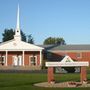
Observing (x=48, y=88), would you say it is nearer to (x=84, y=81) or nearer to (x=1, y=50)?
(x=84, y=81)

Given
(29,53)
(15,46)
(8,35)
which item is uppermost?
(8,35)

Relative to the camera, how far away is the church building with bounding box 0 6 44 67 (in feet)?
221


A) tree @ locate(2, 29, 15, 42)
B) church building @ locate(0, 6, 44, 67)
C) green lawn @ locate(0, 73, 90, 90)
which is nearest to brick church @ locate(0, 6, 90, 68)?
church building @ locate(0, 6, 44, 67)

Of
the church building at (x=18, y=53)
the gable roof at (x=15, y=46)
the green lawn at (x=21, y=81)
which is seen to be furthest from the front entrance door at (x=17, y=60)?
the green lawn at (x=21, y=81)

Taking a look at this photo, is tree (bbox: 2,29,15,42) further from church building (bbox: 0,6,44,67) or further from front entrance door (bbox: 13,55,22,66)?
front entrance door (bbox: 13,55,22,66)

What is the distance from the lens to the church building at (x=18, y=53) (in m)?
67.4

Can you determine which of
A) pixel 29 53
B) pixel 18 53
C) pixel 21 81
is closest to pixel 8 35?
pixel 18 53

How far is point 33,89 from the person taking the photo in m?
22.2

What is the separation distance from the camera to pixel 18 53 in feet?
230

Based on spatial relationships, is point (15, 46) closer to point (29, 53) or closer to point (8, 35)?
point (29, 53)

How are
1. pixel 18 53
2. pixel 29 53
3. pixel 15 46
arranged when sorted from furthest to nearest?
pixel 18 53 → pixel 29 53 → pixel 15 46

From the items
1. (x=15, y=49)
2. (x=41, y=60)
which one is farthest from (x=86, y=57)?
(x=15, y=49)

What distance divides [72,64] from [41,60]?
39.1m

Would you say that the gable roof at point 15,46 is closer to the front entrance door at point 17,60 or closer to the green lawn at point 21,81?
the front entrance door at point 17,60
